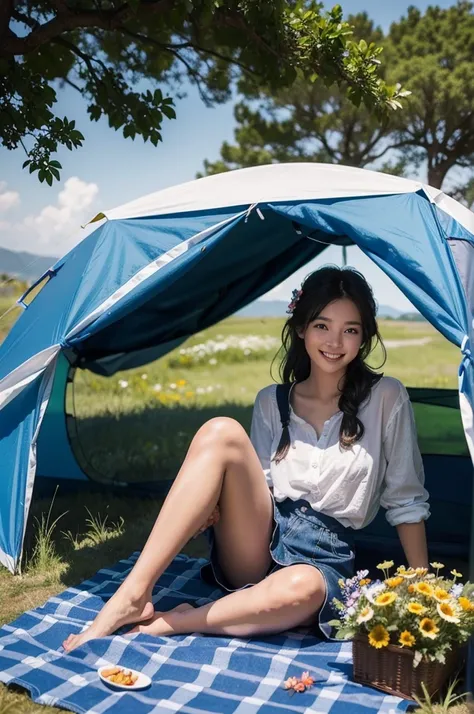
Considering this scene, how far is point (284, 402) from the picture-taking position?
232 centimetres

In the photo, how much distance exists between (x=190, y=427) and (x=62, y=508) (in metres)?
1.88

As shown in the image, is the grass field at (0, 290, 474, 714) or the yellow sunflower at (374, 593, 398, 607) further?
the grass field at (0, 290, 474, 714)

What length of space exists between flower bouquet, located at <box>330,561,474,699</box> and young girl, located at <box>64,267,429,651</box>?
22cm

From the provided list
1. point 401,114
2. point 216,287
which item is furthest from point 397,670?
point 401,114

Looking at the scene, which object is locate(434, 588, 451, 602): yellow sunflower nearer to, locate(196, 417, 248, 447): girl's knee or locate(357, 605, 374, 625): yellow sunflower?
locate(357, 605, 374, 625): yellow sunflower

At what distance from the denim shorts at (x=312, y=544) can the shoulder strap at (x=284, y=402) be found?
227 mm

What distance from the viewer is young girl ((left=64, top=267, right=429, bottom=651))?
202cm

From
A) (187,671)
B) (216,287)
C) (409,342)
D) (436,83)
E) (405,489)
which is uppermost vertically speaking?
(436,83)

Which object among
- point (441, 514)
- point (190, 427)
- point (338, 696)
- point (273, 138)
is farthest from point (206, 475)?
point (273, 138)

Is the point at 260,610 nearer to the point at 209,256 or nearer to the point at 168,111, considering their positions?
the point at 209,256

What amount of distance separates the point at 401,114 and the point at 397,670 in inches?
335

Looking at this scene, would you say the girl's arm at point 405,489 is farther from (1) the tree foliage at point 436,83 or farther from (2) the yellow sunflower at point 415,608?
(1) the tree foliage at point 436,83

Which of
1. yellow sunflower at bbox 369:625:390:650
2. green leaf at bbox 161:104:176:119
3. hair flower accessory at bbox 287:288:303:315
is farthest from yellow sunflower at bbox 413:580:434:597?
green leaf at bbox 161:104:176:119

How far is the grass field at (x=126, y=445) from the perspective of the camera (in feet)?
8.77
